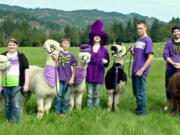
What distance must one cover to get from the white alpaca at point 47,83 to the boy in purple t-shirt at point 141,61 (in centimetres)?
182

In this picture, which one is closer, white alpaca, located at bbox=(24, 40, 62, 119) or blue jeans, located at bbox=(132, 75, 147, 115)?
white alpaca, located at bbox=(24, 40, 62, 119)

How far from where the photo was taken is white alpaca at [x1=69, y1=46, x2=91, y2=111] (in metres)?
6.10

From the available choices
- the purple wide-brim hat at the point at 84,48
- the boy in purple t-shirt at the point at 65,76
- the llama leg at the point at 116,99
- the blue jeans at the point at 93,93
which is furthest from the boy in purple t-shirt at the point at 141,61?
the boy in purple t-shirt at the point at 65,76

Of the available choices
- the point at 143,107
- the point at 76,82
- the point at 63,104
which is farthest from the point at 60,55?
the point at 143,107

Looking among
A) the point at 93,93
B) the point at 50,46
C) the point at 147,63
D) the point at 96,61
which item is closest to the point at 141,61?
the point at 147,63

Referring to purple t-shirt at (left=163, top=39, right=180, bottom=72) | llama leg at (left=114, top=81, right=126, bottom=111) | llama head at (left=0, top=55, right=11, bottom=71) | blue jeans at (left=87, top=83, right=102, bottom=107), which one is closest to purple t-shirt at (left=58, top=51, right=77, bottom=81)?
blue jeans at (left=87, top=83, right=102, bottom=107)

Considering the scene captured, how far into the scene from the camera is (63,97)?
6277 mm

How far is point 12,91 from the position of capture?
5293 mm

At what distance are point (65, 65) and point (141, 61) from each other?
5.61 feet

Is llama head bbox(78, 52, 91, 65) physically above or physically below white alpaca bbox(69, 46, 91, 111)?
above

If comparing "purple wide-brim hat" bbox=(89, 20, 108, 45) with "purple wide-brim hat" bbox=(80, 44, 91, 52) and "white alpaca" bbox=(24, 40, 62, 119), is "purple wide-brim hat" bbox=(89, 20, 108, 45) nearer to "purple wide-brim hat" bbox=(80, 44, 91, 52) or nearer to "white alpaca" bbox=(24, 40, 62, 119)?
"purple wide-brim hat" bbox=(80, 44, 91, 52)

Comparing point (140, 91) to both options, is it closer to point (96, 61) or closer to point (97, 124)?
point (96, 61)

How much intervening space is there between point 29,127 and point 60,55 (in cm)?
195

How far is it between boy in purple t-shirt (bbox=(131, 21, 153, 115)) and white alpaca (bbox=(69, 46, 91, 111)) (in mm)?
1112
